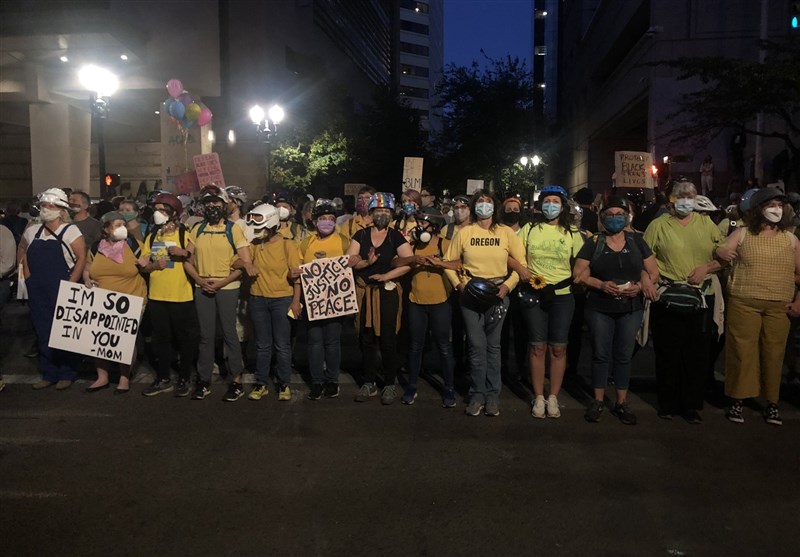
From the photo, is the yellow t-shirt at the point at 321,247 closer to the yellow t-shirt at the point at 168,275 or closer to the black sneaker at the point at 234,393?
the yellow t-shirt at the point at 168,275

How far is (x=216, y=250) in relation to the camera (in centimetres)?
680

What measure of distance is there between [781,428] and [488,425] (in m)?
2.60

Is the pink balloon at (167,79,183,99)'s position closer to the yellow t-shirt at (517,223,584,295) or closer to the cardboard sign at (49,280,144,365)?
the cardboard sign at (49,280,144,365)

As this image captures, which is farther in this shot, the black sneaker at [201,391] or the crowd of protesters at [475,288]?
the black sneaker at [201,391]

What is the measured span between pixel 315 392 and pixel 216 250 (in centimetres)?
176

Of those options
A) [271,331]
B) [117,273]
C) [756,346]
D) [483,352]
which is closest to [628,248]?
[756,346]

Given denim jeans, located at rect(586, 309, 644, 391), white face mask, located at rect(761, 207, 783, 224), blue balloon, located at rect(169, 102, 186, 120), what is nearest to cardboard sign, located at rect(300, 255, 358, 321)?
denim jeans, located at rect(586, 309, 644, 391)

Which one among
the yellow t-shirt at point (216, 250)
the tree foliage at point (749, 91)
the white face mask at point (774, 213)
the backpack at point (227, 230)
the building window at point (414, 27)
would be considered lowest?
the yellow t-shirt at point (216, 250)

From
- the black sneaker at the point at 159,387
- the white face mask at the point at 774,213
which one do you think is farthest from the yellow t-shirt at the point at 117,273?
the white face mask at the point at 774,213

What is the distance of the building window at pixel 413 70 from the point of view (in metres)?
107

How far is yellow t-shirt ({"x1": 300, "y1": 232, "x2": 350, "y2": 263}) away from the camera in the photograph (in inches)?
271

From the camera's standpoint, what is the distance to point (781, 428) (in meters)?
6.04

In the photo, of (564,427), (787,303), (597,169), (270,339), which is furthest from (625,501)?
(597,169)

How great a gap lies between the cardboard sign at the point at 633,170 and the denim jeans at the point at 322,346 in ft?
27.0
